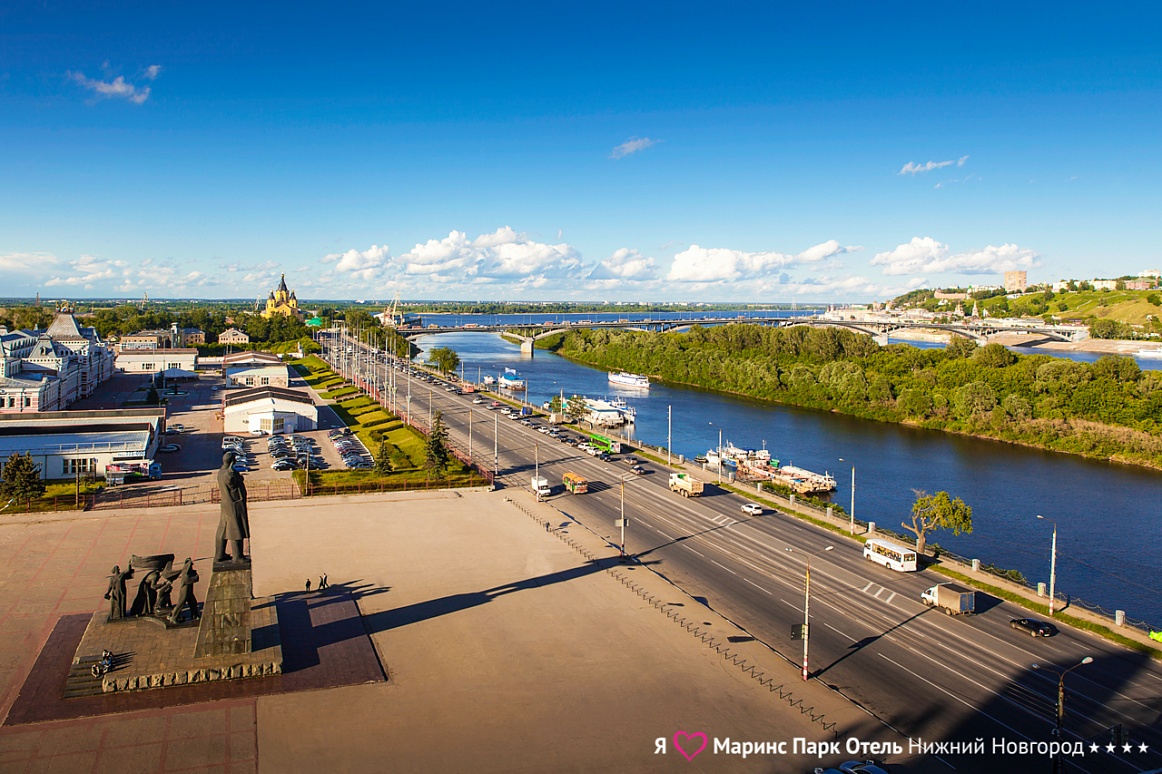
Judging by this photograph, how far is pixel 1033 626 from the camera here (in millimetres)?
25109

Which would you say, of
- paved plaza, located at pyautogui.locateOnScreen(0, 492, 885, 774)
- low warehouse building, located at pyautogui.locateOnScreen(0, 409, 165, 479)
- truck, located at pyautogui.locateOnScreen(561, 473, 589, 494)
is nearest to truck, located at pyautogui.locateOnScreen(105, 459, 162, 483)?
low warehouse building, located at pyautogui.locateOnScreen(0, 409, 165, 479)

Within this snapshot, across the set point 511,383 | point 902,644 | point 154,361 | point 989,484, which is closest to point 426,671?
point 902,644

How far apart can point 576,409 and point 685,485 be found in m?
32.7

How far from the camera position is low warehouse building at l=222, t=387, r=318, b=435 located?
189ft

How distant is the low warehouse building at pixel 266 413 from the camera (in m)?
57.5

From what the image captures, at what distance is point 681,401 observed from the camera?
91.6m

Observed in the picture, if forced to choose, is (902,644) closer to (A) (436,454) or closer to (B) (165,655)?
(B) (165,655)

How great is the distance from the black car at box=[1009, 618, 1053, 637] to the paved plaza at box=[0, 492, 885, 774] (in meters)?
9.46

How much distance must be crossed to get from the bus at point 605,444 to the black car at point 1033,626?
101ft

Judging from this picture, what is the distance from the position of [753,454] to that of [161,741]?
1774 inches

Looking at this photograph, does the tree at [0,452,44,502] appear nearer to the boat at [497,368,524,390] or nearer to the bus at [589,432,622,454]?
the bus at [589,432,622,454]

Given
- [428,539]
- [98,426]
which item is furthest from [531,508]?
[98,426]

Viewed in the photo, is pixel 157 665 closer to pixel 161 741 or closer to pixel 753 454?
pixel 161 741

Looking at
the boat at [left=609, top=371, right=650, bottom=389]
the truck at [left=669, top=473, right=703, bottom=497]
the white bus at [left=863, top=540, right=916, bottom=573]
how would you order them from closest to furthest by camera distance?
the white bus at [left=863, top=540, right=916, bottom=573] < the truck at [left=669, top=473, right=703, bottom=497] < the boat at [left=609, top=371, right=650, bottom=389]
